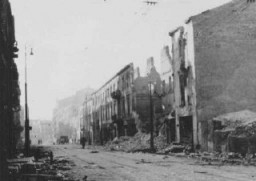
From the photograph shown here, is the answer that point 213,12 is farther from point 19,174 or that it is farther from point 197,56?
point 19,174

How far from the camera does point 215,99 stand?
33.7 meters

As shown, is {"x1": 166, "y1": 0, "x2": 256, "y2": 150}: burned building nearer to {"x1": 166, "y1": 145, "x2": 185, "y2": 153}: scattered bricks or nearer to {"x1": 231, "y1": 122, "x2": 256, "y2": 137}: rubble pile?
{"x1": 166, "y1": 145, "x2": 185, "y2": 153}: scattered bricks

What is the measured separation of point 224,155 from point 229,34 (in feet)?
39.8

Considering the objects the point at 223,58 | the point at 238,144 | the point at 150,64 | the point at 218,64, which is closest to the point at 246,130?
the point at 238,144

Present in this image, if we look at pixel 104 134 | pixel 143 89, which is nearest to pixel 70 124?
pixel 104 134

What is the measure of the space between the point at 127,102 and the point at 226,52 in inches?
1027

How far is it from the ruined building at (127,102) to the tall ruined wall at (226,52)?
1811 cm

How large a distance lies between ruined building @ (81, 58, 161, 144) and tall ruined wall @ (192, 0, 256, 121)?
713 inches

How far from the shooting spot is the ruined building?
178 feet

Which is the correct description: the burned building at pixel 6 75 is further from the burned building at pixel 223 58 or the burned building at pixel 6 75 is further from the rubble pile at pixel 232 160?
the burned building at pixel 223 58

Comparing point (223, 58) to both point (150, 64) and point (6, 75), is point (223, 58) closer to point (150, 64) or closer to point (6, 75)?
point (6, 75)

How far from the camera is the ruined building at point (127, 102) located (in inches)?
2132

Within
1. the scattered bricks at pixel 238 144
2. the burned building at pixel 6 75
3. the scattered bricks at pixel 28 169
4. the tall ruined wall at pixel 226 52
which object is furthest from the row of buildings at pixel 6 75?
the tall ruined wall at pixel 226 52

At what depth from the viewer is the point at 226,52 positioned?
3406cm
